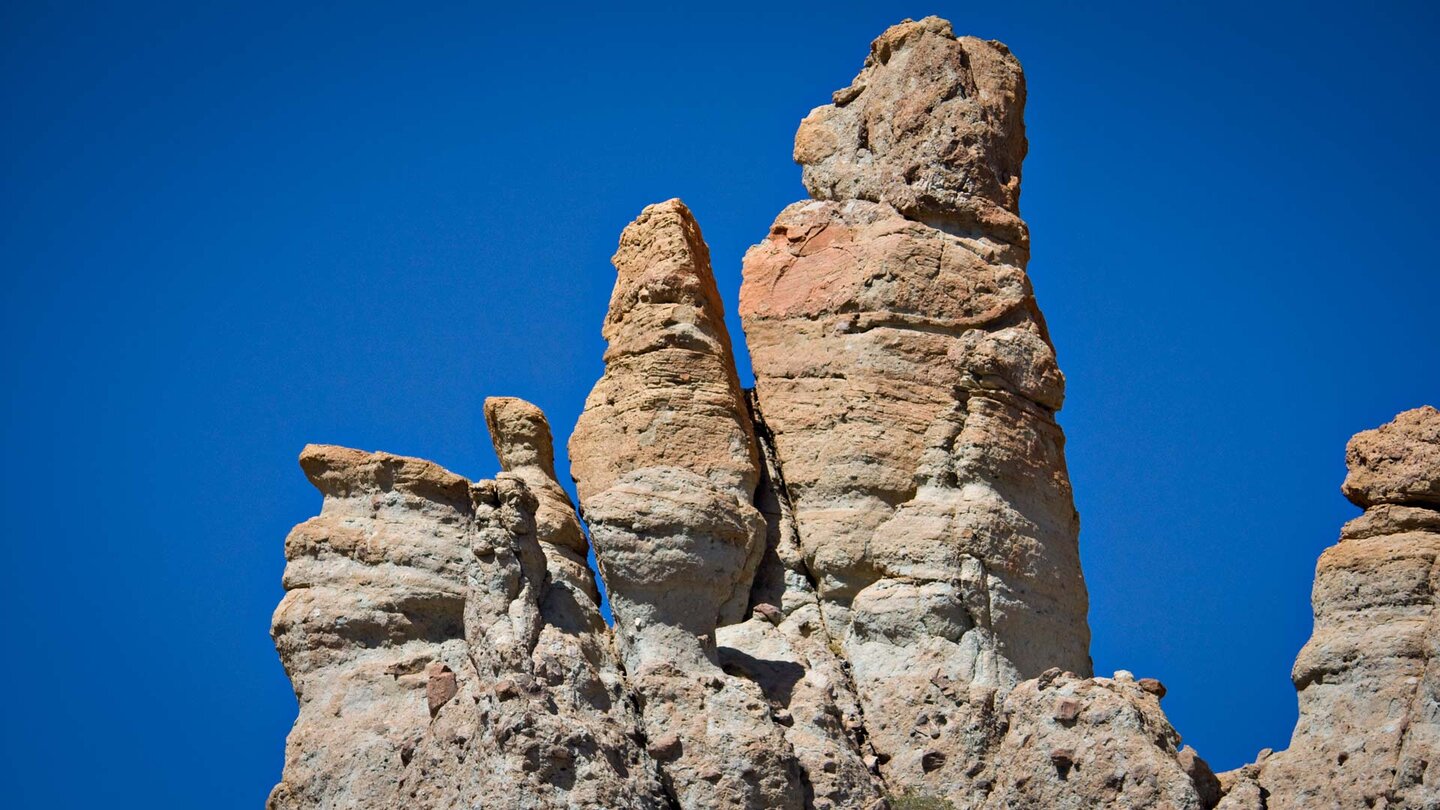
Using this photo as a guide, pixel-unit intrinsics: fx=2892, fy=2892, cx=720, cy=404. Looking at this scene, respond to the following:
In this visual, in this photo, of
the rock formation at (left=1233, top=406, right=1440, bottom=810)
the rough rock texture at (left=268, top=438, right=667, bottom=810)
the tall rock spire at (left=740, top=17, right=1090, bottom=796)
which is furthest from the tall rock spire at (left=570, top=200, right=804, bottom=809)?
the rock formation at (left=1233, top=406, right=1440, bottom=810)

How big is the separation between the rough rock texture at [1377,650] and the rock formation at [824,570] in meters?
0.04

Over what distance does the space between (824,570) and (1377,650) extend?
19.5 ft

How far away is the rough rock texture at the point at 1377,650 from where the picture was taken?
88.9 ft

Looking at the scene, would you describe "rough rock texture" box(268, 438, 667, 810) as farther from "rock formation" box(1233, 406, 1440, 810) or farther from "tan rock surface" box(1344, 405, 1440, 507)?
"tan rock surface" box(1344, 405, 1440, 507)

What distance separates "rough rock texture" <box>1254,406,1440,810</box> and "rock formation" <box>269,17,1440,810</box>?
0.12 ft

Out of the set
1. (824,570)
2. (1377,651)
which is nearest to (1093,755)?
(1377,651)

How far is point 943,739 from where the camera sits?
28531 mm

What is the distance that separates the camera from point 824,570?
30.8m

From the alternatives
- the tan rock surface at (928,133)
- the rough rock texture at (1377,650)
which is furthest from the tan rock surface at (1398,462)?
the tan rock surface at (928,133)

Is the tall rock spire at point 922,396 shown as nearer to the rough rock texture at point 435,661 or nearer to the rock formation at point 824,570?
the rock formation at point 824,570

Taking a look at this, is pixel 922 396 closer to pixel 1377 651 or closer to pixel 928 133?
pixel 928 133

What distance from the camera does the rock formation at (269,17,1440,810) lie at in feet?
88.4

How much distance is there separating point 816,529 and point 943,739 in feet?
11.0

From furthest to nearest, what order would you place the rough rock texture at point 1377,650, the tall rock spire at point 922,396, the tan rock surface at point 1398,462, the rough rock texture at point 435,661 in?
1. the tall rock spire at point 922,396
2. the tan rock surface at point 1398,462
3. the rough rock texture at point 1377,650
4. the rough rock texture at point 435,661
